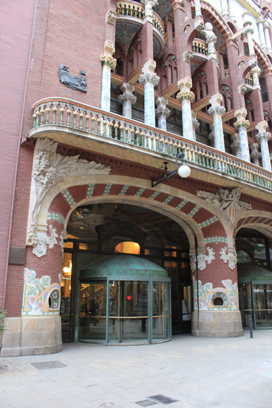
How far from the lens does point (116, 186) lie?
12.6m

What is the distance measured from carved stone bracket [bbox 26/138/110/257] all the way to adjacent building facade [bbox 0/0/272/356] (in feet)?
0.12

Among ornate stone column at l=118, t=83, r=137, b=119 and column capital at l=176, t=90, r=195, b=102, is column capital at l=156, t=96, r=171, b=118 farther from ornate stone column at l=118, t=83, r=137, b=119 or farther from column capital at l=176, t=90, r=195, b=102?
ornate stone column at l=118, t=83, r=137, b=119

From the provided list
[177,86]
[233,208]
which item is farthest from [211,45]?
[233,208]

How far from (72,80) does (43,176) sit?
13.7ft

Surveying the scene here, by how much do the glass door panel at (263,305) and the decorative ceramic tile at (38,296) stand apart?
11.5m

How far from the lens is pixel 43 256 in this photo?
33.3ft

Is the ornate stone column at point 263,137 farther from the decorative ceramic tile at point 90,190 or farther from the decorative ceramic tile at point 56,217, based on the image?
the decorative ceramic tile at point 56,217

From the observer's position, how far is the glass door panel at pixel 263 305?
17384mm

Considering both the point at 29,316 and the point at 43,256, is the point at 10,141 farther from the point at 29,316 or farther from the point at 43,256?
the point at 29,316

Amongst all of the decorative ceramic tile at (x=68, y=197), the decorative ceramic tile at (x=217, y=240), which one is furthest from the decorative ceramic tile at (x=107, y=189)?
the decorative ceramic tile at (x=217, y=240)

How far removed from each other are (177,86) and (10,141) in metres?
9.23

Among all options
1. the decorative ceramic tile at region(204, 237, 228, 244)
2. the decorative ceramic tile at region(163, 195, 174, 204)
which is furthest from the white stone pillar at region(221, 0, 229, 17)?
the decorative ceramic tile at region(204, 237, 228, 244)

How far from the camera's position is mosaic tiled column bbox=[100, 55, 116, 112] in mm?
12984

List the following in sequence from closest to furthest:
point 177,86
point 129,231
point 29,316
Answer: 1. point 29,316
2. point 129,231
3. point 177,86
